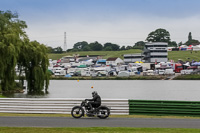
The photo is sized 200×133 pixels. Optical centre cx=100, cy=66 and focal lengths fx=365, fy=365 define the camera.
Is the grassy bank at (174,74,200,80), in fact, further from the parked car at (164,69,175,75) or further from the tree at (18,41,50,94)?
the tree at (18,41,50,94)

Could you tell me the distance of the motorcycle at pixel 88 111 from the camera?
1925cm

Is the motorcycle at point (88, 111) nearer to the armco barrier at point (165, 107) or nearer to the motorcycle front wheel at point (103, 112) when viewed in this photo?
the motorcycle front wheel at point (103, 112)

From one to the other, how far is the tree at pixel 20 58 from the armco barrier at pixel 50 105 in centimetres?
2488

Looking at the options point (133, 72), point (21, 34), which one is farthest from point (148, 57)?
point (21, 34)

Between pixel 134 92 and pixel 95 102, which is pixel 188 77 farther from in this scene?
pixel 95 102

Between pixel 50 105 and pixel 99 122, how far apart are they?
493cm

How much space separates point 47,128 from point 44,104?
664 centimetres

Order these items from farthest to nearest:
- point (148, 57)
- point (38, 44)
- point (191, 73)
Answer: point (148, 57) → point (191, 73) → point (38, 44)

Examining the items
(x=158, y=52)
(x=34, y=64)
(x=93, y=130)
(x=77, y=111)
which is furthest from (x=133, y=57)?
(x=93, y=130)

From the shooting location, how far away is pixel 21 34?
180 ft

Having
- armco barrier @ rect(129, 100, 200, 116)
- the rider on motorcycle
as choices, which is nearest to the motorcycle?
the rider on motorcycle

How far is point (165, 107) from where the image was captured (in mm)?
20703

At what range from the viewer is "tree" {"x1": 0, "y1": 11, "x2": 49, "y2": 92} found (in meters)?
46.8

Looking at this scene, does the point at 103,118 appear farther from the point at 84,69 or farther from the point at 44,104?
the point at 84,69
